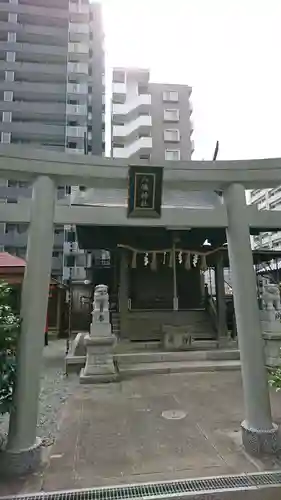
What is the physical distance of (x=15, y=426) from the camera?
3305mm

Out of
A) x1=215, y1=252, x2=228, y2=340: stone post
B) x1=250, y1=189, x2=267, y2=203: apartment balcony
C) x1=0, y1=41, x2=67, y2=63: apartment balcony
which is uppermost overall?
x1=0, y1=41, x2=67, y2=63: apartment balcony

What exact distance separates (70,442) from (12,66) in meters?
35.5

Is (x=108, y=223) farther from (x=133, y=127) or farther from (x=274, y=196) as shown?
(x=274, y=196)

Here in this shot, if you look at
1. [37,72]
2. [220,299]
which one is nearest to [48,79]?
[37,72]

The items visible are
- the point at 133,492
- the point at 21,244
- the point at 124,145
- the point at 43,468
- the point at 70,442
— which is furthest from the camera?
the point at 124,145

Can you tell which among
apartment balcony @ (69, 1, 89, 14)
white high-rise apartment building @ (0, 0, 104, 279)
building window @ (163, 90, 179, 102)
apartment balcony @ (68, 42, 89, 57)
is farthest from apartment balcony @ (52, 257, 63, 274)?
apartment balcony @ (69, 1, 89, 14)

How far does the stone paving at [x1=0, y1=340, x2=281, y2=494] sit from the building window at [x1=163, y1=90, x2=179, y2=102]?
105 feet

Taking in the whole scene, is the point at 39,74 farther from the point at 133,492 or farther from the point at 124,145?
the point at 133,492

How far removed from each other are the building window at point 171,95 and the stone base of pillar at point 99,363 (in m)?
30.9

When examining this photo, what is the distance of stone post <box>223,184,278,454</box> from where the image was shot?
3.60m

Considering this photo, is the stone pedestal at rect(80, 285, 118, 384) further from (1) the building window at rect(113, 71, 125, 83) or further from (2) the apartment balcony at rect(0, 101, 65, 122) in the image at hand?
(1) the building window at rect(113, 71, 125, 83)

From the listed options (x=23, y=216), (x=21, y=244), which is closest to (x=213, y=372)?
(x=23, y=216)

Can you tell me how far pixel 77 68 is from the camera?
31.7m

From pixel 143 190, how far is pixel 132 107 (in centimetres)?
3162
